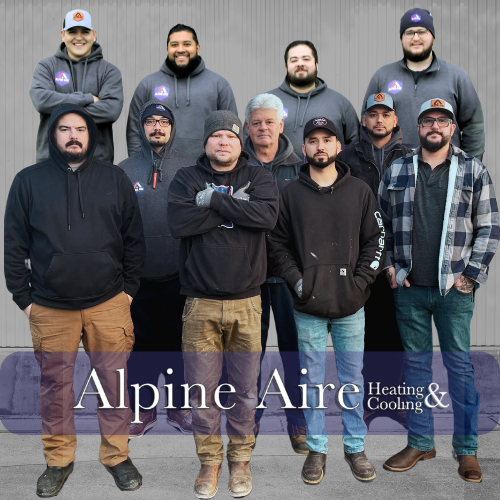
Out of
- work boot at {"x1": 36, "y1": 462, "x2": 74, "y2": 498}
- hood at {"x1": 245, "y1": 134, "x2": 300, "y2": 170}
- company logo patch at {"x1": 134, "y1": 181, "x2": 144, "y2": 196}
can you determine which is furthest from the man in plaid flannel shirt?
work boot at {"x1": 36, "y1": 462, "x2": 74, "y2": 498}

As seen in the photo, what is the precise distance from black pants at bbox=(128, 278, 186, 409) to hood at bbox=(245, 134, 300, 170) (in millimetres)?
1039

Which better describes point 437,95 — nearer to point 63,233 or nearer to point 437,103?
point 437,103

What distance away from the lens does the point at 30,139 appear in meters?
6.82

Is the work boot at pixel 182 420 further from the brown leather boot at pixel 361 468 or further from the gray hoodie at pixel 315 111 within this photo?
the gray hoodie at pixel 315 111

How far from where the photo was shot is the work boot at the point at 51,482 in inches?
155

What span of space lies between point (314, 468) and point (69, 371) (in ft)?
5.23

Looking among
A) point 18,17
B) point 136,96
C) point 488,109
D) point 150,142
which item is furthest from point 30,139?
point 488,109

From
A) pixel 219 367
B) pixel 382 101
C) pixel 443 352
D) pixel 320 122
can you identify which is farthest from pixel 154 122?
pixel 443 352

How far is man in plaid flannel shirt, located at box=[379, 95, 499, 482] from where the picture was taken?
4199 millimetres

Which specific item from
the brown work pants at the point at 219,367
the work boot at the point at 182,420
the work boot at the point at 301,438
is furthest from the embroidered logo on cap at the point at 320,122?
the work boot at the point at 182,420

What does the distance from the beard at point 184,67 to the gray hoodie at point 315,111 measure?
0.68 m

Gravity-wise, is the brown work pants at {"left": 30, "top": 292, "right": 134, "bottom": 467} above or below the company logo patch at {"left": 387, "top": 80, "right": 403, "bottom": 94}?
below

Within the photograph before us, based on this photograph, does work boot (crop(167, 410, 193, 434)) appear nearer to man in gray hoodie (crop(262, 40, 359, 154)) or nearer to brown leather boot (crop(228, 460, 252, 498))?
brown leather boot (crop(228, 460, 252, 498))

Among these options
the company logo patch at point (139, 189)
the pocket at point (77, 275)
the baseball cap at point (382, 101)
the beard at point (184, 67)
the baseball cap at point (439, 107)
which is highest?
the beard at point (184, 67)
